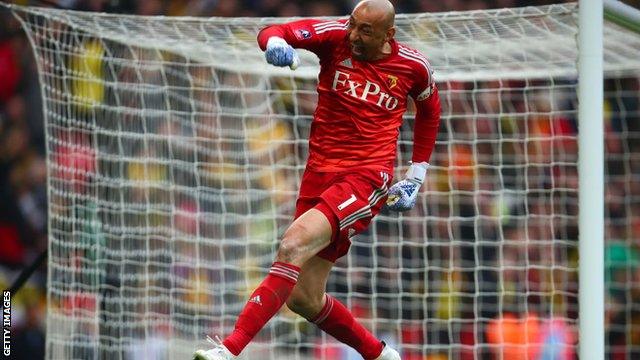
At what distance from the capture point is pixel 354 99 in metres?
5.04

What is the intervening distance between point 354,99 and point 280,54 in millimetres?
651

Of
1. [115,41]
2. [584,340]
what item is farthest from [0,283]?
[584,340]

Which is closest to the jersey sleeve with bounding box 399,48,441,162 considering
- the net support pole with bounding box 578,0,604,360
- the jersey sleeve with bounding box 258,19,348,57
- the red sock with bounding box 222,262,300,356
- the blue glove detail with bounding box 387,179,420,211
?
the blue glove detail with bounding box 387,179,420,211

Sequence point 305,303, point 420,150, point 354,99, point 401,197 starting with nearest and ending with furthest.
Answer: point 354,99
point 305,303
point 401,197
point 420,150

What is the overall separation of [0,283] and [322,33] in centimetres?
438

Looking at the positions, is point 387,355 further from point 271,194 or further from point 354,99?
point 271,194

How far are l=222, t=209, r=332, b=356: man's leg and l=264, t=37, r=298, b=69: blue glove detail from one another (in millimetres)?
660

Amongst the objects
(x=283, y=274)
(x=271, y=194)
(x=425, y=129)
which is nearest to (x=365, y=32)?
(x=425, y=129)

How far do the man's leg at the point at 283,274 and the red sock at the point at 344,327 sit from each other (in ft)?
1.79

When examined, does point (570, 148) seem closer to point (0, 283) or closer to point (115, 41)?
point (115, 41)

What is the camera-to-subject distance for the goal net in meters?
7.14

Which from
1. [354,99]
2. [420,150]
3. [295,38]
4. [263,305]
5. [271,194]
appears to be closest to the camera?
[263,305]

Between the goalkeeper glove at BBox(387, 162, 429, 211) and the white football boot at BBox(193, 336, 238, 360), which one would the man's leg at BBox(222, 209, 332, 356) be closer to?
the white football boot at BBox(193, 336, 238, 360)

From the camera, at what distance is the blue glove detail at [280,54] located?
4473mm
